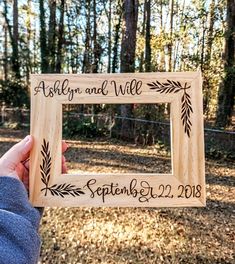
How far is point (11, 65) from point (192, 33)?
8.73 metres

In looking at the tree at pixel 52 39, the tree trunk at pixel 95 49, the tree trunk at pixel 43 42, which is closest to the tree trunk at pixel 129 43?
the tree trunk at pixel 95 49

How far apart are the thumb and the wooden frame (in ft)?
0.10

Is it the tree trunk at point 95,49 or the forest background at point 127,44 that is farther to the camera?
the tree trunk at point 95,49

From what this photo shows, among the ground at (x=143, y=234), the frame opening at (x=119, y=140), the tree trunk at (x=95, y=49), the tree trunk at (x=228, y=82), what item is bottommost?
the ground at (x=143, y=234)

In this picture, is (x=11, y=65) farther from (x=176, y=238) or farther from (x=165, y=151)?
(x=176, y=238)

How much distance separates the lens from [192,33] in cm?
1059

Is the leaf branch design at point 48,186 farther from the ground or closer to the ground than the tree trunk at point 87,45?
closer to the ground

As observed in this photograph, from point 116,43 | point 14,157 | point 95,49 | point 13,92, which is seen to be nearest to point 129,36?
point 116,43

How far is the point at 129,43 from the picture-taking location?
355 inches

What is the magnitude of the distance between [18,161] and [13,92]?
48.1 feet

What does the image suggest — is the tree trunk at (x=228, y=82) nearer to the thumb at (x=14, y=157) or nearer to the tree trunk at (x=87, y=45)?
the tree trunk at (x=87, y=45)

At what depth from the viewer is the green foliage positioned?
14961mm

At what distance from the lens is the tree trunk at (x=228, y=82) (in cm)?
912

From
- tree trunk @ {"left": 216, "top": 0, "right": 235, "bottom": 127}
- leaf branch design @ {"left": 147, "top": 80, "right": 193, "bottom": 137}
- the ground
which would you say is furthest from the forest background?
leaf branch design @ {"left": 147, "top": 80, "right": 193, "bottom": 137}
